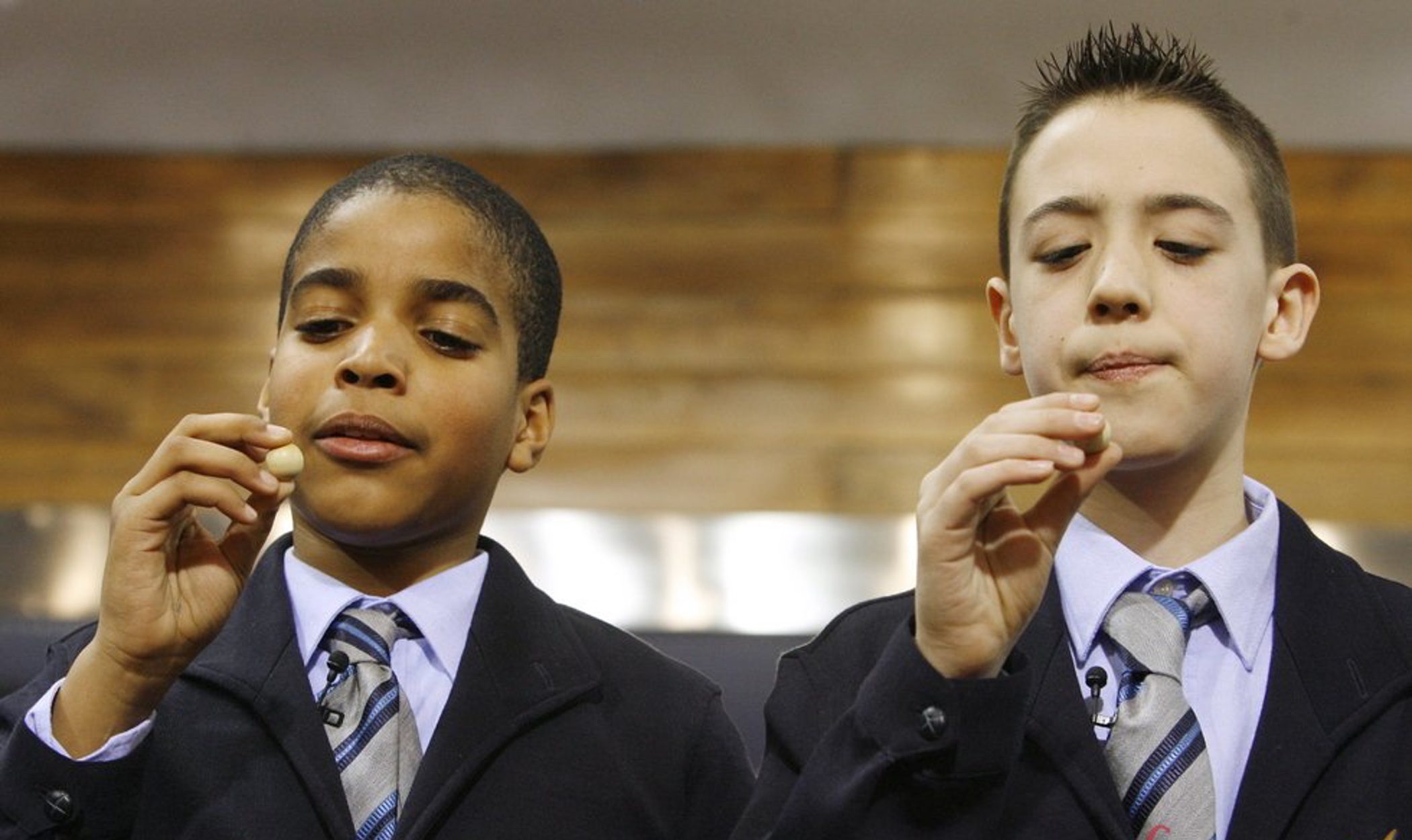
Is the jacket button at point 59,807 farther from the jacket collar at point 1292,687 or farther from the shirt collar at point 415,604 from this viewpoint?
the jacket collar at point 1292,687

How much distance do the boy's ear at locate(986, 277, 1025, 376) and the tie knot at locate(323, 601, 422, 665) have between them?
1.33ft

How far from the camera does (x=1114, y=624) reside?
969 mm

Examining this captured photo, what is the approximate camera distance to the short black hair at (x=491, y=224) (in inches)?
44.7

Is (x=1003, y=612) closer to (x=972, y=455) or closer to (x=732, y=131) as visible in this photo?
(x=972, y=455)

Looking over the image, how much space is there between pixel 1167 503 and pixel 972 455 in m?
0.21

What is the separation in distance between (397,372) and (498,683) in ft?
0.66

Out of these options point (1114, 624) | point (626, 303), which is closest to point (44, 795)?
A: point (1114, 624)

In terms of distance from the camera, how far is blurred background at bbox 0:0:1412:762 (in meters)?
1.97

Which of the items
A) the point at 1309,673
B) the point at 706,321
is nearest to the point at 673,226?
the point at 706,321

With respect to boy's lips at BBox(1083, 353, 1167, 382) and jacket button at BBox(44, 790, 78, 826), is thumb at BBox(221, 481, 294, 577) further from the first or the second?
boy's lips at BBox(1083, 353, 1167, 382)

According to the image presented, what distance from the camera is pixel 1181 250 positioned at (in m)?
0.98

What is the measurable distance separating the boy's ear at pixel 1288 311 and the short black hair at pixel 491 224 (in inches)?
18.6

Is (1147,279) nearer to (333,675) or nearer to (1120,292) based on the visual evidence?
(1120,292)

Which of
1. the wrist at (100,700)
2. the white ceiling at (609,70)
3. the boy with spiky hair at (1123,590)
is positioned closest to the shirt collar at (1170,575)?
the boy with spiky hair at (1123,590)
